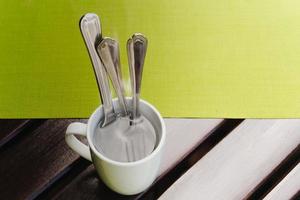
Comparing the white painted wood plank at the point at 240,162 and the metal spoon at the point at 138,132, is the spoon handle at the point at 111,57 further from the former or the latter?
the white painted wood plank at the point at 240,162

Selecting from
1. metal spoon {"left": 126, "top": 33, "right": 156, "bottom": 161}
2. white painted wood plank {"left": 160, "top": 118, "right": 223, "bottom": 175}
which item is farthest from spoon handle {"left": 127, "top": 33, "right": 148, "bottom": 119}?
white painted wood plank {"left": 160, "top": 118, "right": 223, "bottom": 175}

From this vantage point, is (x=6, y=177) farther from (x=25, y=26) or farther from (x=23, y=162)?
(x=25, y=26)

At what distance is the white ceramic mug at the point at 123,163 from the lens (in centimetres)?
46

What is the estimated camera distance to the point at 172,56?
0.63 metres

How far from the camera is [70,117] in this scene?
1.90ft

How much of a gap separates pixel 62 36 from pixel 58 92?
8 cm

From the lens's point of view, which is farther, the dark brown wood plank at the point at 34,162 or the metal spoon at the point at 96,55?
the dark brown wood plank at the point at 34,162

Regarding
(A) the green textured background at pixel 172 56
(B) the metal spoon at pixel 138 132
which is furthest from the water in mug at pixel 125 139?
(A) the green textured background at pixel 172 56

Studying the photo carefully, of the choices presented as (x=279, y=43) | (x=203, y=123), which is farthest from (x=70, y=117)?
(x=279, y=43)

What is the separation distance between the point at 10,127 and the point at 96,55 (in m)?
0.18

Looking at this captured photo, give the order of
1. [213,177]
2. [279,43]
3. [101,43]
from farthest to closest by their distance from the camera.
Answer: [279,43]
[213,177]
[101,43]

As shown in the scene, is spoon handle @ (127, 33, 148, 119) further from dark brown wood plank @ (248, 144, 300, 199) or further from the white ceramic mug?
dark brown wood plank @ (248, 144, 300, 199)

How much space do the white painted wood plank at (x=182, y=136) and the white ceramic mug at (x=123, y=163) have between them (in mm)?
45

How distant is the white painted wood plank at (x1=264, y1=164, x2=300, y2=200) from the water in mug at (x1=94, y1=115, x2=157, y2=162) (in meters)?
0.13
